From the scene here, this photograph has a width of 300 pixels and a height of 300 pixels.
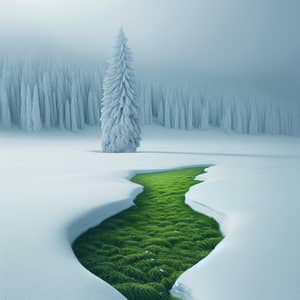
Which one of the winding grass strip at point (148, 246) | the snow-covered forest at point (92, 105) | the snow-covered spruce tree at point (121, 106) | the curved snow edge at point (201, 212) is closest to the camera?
the curved snow edge at point (201, 212)

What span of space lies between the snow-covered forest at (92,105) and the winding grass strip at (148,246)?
6160cm

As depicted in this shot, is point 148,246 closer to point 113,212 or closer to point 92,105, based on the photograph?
point 113,212

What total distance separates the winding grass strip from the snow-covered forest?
6160 cm

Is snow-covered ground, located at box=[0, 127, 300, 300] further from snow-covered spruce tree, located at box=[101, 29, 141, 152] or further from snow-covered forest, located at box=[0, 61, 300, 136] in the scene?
snow-covered forest, located at box=[0, 61, 300, 136]

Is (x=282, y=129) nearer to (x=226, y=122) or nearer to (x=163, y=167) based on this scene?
(x=226, y=122)

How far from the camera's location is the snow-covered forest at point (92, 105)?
2911 inches

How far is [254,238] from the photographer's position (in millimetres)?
8109

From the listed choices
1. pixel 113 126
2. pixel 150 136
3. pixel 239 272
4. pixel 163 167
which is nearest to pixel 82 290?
pixel 239 272

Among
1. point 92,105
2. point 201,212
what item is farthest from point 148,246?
point 92,105

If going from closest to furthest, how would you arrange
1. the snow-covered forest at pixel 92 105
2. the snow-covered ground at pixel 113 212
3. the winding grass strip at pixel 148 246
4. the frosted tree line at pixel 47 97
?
the snow-covered ground at pixel 113 212 < the winding grass strip at pixel 148 246 < the frosted tree line at pixel 47 97 < the snow-covered forest at pixel 92 105

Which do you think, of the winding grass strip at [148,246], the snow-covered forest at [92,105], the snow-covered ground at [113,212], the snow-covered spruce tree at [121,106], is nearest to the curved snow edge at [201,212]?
the snow-covered ground at [113,212]

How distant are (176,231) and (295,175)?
9.98 metres

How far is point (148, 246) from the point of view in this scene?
8742 millimetres

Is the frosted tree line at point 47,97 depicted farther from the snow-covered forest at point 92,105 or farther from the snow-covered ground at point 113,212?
the snow-covered ground at point 113,212
